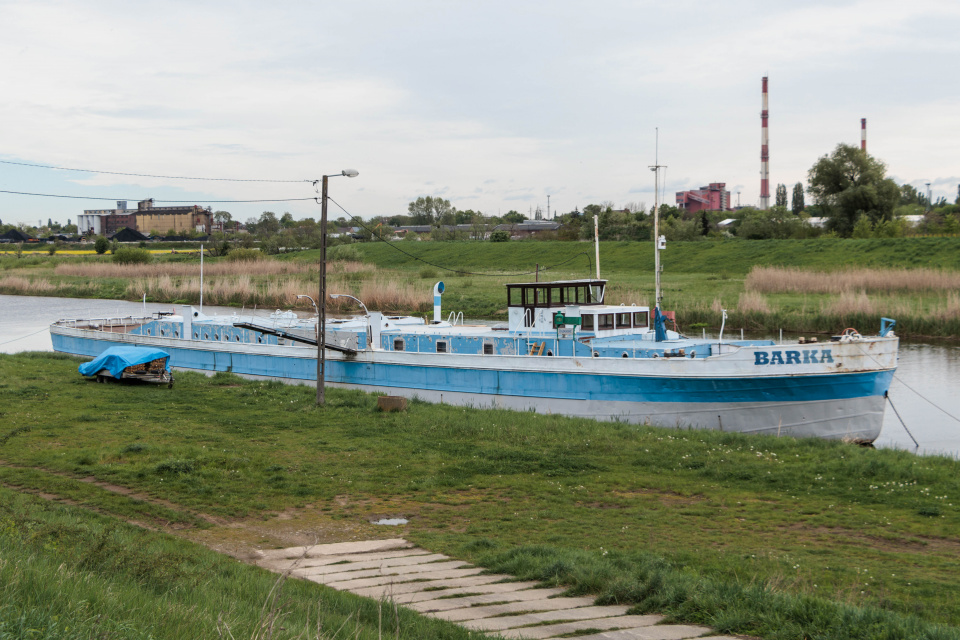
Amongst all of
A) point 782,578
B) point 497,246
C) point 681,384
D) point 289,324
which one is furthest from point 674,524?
point 497,246

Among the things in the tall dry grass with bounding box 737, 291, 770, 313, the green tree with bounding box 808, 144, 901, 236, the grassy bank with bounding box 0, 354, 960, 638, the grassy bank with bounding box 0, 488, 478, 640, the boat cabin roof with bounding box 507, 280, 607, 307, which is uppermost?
the green tree with bounding box 808, 144, 901, 236

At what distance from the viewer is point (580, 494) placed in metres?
15.2

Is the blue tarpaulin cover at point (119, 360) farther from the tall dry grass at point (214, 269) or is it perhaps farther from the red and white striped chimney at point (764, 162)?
the red and white striped chimney at point (764, 162)

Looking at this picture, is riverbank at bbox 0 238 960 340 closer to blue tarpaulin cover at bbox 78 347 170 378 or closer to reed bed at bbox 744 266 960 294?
reed bed at bbox 744 266 960 294

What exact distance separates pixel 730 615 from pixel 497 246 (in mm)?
91525

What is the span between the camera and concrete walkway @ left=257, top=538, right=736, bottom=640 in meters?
8.30

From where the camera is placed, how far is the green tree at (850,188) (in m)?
90.9

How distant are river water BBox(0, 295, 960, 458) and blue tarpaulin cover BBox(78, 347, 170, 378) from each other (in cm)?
2176

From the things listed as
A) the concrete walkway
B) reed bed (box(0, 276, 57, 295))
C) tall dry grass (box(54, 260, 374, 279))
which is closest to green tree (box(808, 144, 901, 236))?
tall dry grass (box(54, 260, 374, 279))

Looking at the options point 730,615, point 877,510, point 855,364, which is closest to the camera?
point 730,615

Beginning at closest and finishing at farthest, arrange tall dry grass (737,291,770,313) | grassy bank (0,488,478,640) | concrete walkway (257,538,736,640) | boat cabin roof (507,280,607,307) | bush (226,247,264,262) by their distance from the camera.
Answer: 1. grassy bank (0,488,478,640)
2. concrete walkway (257,538,736,640)
3. boat cabin roof (507,280,607,307)
4. tall dry grass (737,291,770,313)
5. bush (226,247,264,262)

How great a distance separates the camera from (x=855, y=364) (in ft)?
76.5

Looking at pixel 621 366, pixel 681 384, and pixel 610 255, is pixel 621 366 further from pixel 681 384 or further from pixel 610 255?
pixel 610 255

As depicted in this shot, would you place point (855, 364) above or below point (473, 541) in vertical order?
above
